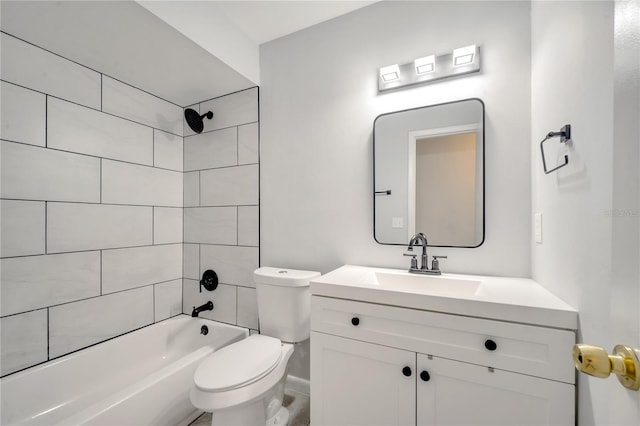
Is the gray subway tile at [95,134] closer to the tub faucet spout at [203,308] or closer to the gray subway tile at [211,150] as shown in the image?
the gray subway tile at [211,150]

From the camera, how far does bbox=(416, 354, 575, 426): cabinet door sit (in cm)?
88

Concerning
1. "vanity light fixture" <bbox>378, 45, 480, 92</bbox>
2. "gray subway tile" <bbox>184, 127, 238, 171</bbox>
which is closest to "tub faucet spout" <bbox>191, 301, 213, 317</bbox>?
"gray subway tile" <bbox>184, 127, 238, 171</bbox>

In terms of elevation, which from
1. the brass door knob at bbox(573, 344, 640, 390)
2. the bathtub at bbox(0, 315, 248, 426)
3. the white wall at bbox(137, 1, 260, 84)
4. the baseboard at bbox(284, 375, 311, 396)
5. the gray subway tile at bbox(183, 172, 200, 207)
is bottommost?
the baseboard at bbox(284, 375, 311, 396)

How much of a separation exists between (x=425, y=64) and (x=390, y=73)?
0.19 metres

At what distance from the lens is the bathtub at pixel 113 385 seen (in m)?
1.23

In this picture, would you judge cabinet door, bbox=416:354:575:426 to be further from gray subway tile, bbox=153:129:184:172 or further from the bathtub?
gray subway tile, bbox=153:129:184:172

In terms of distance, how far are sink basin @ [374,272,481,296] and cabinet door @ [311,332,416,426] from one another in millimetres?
309

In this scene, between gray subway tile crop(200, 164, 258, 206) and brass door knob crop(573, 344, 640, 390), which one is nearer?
brass door knob crop(573, 344, 640, 390)

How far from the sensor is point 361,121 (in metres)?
1.65

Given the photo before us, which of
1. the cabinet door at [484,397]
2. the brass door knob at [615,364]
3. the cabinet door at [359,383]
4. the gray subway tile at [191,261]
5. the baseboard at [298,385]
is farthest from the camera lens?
the gray subway tile at [191,261]

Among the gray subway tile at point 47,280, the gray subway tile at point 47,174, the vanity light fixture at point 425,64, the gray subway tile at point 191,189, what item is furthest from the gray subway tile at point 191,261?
the vanity light fixture at point 425,64

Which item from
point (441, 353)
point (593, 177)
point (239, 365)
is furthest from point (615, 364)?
point (239, 365)

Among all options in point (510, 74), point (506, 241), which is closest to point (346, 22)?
point (510, 74)

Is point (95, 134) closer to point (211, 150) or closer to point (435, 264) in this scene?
point (211, 150)
